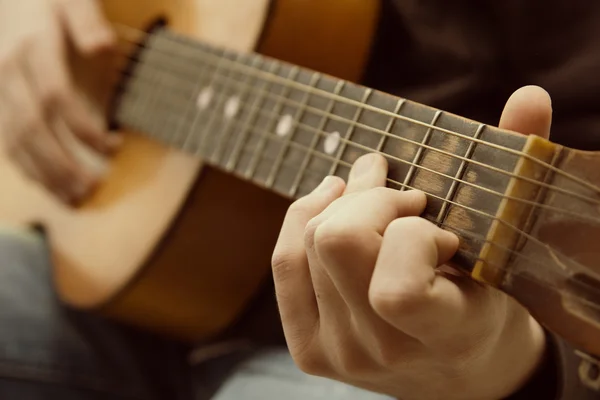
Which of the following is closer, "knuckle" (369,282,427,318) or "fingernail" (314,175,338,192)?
"knuckle" (369,282,427,318)

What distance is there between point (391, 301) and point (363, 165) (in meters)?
0.15

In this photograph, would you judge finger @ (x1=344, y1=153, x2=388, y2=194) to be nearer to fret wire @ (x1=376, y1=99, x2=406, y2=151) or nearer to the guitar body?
fret wire @ (x1=376, y1=99, x2=406, y2=151)

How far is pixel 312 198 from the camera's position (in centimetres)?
47

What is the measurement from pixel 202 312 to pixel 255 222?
146mm

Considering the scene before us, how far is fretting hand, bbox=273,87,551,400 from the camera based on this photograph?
378 millimetres

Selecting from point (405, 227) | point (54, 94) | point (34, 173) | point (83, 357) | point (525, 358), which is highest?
point (405, 227)

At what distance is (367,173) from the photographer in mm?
477

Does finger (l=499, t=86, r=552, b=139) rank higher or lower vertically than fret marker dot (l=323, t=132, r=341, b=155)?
higher

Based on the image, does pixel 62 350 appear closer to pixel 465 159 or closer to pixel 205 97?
pixel 205 97

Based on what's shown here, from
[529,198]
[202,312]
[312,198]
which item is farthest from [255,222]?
[529,198]

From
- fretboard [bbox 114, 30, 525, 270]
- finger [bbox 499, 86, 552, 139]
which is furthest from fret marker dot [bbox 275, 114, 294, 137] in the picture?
finger [bbox 499, 86, 552, 139]

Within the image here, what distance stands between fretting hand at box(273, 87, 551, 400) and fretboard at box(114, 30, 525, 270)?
0.02m

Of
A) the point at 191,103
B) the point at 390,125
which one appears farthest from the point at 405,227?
the point at 191,103

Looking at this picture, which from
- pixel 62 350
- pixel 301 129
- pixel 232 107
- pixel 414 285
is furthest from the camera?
pixel 62 350
